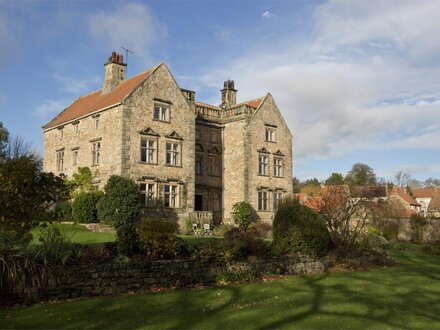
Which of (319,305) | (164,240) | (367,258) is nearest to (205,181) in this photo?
(367,258)

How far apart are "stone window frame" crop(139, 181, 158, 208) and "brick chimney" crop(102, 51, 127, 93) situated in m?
9.36

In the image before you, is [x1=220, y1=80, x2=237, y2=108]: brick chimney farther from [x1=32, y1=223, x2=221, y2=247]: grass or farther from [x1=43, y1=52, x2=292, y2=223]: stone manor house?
[x1=32, y1=223, x2=221, y2=247]: grass

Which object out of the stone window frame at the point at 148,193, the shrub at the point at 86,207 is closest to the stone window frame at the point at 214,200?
the stone window frame at the point at 148,193

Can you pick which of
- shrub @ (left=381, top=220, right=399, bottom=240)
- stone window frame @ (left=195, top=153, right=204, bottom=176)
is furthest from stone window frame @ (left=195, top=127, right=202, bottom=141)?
shrub @ (left=381, top=220, right=399, bottom=240)

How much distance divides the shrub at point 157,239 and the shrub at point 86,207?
17.7 m

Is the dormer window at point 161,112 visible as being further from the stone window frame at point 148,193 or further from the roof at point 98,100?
the stone window frame at point 148,193

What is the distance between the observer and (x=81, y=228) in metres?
27.6

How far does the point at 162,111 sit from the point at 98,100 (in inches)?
234

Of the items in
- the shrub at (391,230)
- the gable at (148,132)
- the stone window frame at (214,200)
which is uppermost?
the gable at (148,132)

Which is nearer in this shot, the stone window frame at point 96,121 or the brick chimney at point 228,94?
the stone window frame at point 96,121

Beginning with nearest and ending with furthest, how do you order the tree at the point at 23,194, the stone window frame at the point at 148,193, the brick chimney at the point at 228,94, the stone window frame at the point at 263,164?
the tree at the point at 23,194 → the stone window frame at the point at 148,193 → the stone window frame at the point at 263,164 → the brick chimney at the point at 228,94

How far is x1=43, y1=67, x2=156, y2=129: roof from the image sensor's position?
1278 inches

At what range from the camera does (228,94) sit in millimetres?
43062

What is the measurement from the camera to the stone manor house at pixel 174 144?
104 feet
